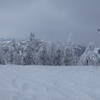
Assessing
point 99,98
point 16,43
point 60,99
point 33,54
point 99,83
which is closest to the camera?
point 60,99

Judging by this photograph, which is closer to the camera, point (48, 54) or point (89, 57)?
point (89, 57)

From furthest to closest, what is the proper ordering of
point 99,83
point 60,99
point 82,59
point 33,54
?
point 33,54 → point 82,59 → point 99,83 → point 60,99

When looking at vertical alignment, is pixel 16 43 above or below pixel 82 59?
above

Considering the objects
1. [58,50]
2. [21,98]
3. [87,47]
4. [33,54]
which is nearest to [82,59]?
[87,47]

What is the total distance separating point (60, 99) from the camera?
2549 millimetres

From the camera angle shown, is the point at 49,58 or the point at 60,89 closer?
the point at 60,89

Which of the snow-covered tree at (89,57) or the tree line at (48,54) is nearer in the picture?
the snow-covered tree at (89,57)

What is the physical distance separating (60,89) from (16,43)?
1145 inches

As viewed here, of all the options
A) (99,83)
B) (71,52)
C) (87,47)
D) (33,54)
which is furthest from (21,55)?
(99,83)

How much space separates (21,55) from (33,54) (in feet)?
4.85

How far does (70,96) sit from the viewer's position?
8.84 feet

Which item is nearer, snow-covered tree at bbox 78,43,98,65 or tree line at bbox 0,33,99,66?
snow-covered tree at bbox 78,43,98,65

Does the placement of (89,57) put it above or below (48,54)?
below

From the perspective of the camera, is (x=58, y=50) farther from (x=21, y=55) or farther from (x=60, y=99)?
(x=60, y=99)
